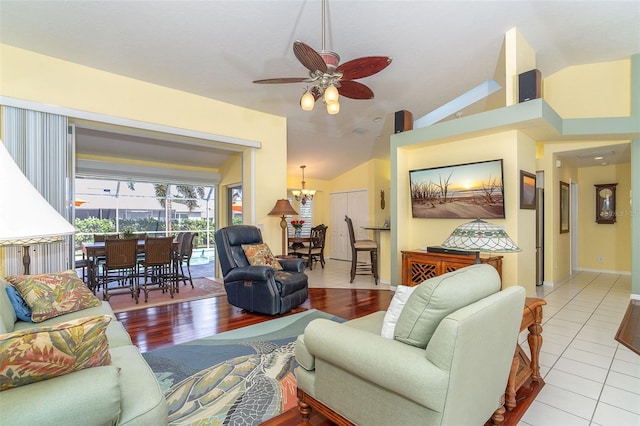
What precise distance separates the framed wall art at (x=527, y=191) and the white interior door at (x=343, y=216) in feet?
14.5

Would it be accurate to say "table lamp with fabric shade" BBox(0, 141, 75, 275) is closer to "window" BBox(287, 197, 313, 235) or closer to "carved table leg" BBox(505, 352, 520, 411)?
"carved table leg" BBox(505, 352, 520, 411)

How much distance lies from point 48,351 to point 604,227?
A: 876 cm

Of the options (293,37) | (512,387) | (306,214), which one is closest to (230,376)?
(512,387)

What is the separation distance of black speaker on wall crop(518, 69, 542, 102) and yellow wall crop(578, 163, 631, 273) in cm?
458

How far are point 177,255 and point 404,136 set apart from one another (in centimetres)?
428

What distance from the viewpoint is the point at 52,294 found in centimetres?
236

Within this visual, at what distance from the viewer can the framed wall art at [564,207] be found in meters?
5.90

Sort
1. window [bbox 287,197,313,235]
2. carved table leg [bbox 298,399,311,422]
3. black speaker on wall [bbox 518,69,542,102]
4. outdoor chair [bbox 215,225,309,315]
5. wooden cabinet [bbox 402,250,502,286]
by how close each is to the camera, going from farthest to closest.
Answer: window [bbox 287,197,313,235]
wooden cabinet [bbox 402,250,502,286]
outdoor chair [bbox 215,225,309,315]
black speaker on wall [bbox 518,69,542,102]
carved table leg [bbox 298,399,311,422]

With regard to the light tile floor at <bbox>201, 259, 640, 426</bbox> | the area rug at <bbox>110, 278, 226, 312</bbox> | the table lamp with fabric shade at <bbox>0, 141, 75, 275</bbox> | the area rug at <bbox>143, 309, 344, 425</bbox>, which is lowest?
the area rug at <bbox>110, 278, 226, 312</bbox>

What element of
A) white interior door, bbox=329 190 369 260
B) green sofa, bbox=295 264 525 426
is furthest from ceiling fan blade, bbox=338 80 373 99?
white interior door, bbox=329 190 369 260

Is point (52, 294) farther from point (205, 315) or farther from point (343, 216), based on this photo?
point (343, 216)

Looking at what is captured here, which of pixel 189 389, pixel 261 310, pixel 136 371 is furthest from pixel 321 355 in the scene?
pixel 261 310

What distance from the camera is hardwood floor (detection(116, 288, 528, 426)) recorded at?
3207mm

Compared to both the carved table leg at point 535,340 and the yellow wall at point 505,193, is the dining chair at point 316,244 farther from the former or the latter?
the carved table leg at point 535,340
